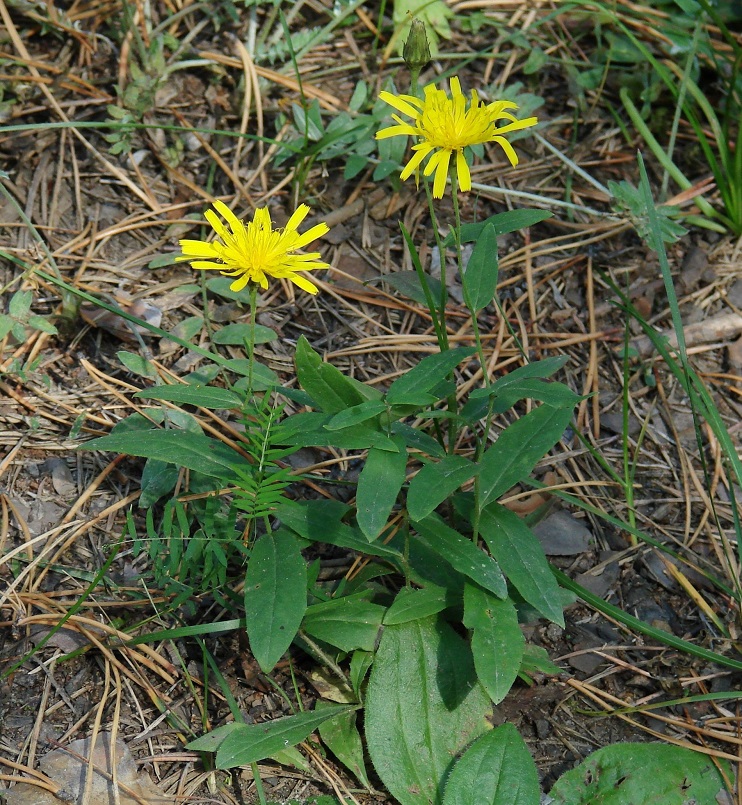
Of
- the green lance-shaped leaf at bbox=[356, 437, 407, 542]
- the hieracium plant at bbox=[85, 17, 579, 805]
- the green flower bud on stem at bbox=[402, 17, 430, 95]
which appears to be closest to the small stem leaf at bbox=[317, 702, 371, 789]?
the hieracium plant at bbox=[85, 17, 579, 805]

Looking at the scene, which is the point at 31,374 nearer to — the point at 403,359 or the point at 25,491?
the point at 25,491

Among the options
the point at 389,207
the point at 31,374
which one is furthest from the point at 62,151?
the point at 389,207

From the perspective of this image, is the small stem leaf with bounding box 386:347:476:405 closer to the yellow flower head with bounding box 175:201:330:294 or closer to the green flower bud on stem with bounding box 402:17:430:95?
the yellow flower head with bounding box 175:201:330:294

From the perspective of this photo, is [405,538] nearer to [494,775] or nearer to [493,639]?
[493,639]

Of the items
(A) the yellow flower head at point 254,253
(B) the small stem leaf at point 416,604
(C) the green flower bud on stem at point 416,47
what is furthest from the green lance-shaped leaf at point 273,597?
(C) the green flower bud on stem at point 416,47

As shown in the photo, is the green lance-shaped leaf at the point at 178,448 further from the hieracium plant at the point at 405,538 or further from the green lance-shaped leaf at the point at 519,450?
the green lance-shaped leaf at the point at 519,450

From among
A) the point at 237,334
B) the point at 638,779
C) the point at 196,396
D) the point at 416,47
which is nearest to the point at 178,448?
the point at 196,396

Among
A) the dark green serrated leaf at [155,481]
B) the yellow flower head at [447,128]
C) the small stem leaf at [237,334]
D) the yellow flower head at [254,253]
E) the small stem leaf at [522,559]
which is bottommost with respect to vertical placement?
the dark green serrated leaf at [155,481]
